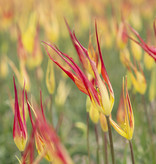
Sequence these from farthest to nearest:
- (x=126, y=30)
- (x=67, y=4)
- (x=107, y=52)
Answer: (x=67, y=4)
(x=107, y=52)
(x=126, y=30)

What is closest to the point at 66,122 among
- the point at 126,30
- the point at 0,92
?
the point at 0,92

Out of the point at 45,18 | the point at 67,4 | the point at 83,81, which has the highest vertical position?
the point at 67,4

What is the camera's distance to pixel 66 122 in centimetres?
232

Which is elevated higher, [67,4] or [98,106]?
[67,4]

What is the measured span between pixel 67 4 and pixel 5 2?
182 cm

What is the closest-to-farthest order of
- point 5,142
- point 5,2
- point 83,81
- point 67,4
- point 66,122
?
point 83,81
point 5,142
point 66,122
point 5,2
point 67,4

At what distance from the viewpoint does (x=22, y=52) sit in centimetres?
148

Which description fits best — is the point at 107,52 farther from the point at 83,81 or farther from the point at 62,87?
the point at 83,81

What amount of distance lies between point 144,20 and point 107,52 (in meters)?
1.54

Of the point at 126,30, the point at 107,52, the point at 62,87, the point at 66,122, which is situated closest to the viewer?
the point at 126,30

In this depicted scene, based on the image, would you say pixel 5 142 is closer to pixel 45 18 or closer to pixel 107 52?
pixel 45 18

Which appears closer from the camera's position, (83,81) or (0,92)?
(83,81)

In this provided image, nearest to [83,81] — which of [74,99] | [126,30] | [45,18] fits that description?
[126,30]

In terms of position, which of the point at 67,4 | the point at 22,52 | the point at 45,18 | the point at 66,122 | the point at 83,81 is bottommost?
the point at 66,122
